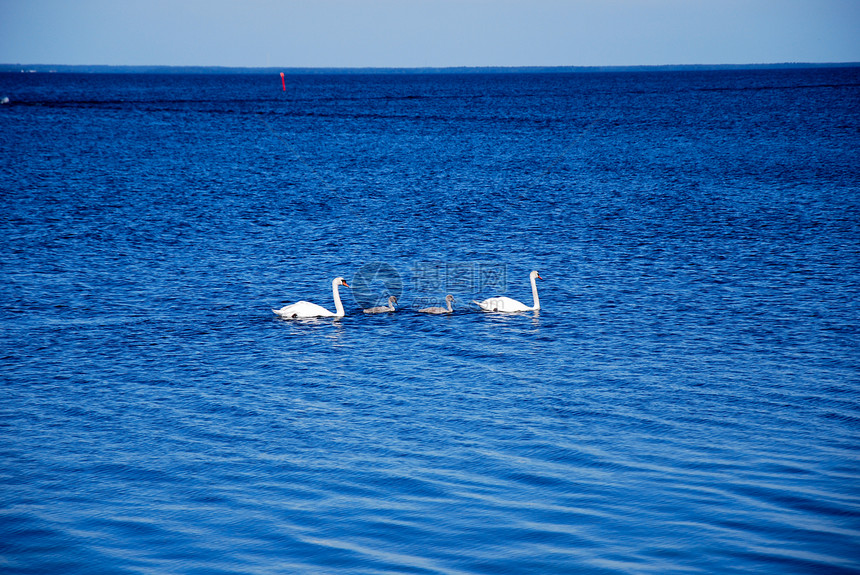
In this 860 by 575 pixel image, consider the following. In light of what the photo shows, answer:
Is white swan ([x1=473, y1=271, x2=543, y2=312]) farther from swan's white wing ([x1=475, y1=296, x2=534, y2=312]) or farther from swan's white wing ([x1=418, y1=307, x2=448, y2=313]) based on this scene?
swan's white wing ([x1=418, y1=307, x2=448, y2=313])

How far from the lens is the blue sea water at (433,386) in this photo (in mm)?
10227

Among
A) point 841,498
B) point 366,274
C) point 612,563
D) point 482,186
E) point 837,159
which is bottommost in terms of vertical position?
point 612,563

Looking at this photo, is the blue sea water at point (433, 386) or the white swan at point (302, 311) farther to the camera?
the white swan at point (302, 311)

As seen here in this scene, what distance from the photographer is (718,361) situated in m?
16.7

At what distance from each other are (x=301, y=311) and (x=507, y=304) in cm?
507

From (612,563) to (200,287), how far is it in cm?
1645

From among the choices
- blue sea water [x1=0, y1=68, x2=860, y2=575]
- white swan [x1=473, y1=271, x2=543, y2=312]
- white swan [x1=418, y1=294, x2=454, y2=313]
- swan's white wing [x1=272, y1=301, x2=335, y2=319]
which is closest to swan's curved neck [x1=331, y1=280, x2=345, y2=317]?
blue sea water [x1=0, y1=68, x2=860, y2=575]

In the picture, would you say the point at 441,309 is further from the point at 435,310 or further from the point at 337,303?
the point at 337,303

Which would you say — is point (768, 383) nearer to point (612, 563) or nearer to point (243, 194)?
point (612, 563)

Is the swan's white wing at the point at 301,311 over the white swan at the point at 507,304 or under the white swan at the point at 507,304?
under

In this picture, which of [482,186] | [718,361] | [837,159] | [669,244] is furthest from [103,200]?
[837,159]

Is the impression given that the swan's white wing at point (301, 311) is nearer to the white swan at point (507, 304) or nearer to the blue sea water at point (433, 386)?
the blue sea water at point (433, 386)

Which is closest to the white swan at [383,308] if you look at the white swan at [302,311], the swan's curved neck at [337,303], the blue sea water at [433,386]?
the blue sea water at [433,386]

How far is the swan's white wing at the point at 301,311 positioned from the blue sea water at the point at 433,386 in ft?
Answer: 1.66
